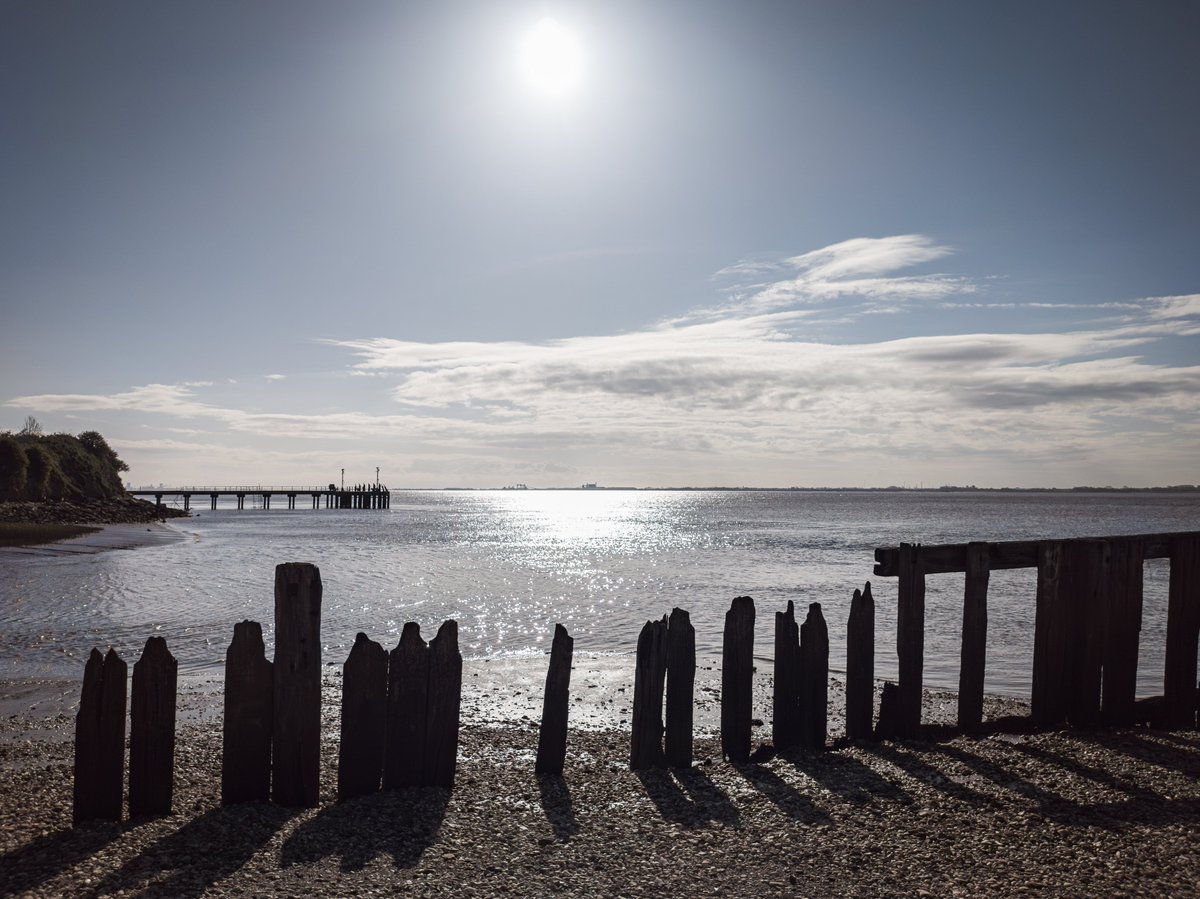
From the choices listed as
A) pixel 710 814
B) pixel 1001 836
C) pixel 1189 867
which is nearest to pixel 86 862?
pixel 710 814

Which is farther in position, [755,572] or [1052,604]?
[755,572]

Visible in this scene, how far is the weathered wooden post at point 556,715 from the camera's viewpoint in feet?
23.3

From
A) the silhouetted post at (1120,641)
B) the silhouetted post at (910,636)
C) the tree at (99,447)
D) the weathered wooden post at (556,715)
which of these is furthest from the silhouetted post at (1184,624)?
the tree at (99,447)

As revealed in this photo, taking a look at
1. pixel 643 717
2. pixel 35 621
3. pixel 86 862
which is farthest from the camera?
pixel 35 621

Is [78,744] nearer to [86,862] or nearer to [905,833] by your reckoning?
[86,862]

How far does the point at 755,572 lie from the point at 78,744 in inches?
1195

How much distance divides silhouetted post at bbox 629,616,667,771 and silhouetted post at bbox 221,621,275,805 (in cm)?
305

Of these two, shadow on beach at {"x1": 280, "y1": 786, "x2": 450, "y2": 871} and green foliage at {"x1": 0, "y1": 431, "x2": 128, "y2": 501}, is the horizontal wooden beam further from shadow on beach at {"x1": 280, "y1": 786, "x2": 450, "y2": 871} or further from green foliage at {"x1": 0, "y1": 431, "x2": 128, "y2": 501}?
green foliage at {"x1": 0, "y1": 431, "x2": 128, "y2": 501}

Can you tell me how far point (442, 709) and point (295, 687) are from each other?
114 centimetres

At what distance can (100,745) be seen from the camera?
227 inches

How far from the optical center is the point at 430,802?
248 inches

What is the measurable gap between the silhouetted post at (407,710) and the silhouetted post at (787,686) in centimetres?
324

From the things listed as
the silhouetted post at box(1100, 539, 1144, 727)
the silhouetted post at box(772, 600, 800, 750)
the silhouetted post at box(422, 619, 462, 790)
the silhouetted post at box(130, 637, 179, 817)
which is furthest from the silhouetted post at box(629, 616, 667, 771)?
the silhouetted post at box(1100, 539, 1144, 727)

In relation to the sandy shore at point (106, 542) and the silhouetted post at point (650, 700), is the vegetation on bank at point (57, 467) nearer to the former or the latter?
the sandy shore at point (106, 542)
